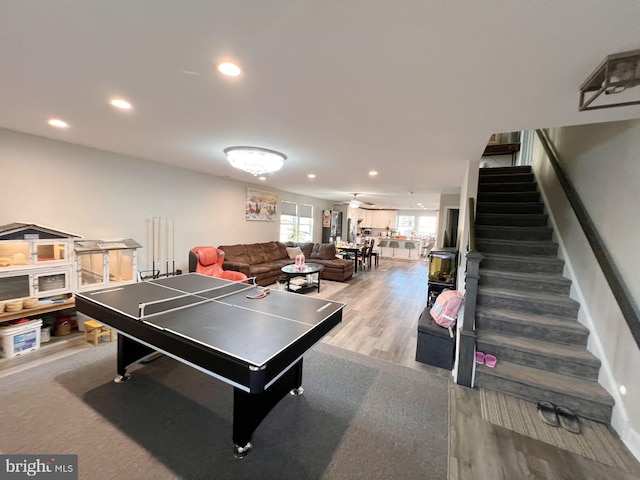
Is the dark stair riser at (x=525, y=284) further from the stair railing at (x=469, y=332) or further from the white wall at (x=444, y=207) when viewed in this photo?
the white wall at (x=444, y=207)

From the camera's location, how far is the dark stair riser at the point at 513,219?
148 inches

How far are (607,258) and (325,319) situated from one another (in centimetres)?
260

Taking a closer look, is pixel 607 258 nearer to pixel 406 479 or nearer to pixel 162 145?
pixel 406 479

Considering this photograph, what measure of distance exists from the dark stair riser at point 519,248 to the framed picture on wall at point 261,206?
16.8 feet

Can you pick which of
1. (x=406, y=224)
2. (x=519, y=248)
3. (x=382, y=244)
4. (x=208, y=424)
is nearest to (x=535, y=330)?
(x=519, y=248)

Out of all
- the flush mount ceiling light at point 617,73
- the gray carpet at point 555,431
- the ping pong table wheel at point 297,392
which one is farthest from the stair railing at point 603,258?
the ping pong table wheel at point 297,392

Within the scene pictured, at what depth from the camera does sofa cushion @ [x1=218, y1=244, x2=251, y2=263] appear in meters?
5.75

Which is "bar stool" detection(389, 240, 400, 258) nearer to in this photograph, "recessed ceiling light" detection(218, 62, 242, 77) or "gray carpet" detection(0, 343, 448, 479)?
"gray carpet" detection(0, 343, 448, 479)

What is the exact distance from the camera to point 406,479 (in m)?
1.54

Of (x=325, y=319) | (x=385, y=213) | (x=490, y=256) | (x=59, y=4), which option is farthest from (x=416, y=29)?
(x=385, y=213)

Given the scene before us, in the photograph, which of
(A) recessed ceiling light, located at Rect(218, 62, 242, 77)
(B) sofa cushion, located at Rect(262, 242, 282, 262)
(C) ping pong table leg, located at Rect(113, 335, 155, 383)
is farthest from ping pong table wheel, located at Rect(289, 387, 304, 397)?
(B) sofa cushion, located at Rect(262, 242, 282, 262)

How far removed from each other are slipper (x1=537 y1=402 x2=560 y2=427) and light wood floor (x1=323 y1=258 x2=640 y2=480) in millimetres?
300

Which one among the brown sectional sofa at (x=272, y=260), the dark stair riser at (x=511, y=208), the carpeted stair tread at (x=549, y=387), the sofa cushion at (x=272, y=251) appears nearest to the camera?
the carpeted stair tread at (x=549, y=387)

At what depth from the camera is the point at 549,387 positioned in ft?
7.32
